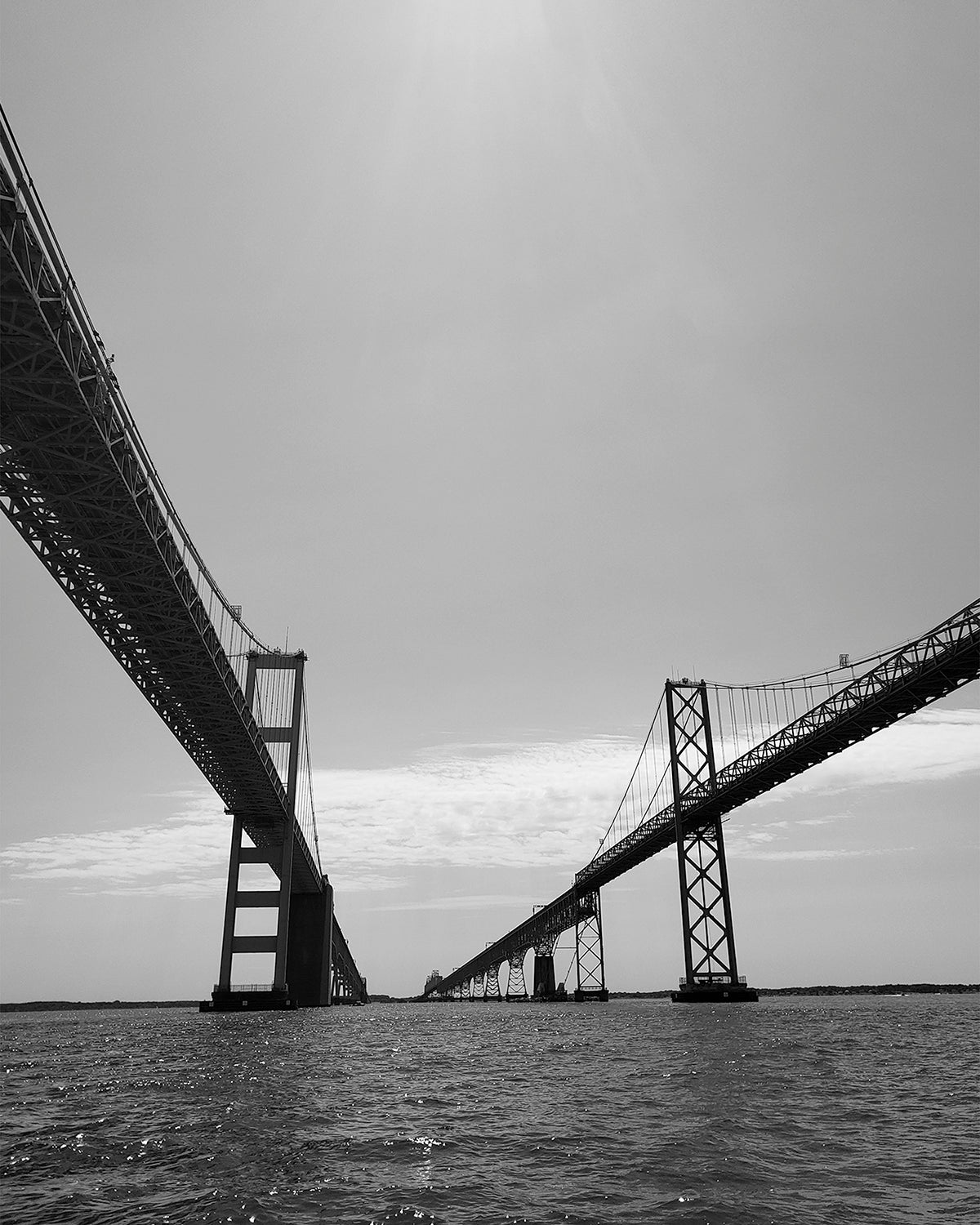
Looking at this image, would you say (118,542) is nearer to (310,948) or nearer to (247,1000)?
(247,1000)

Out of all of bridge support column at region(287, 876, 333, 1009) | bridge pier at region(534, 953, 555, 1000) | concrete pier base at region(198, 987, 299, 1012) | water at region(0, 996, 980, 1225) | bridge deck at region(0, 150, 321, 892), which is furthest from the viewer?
bridge pier at region(534, 953, 555, 1000)

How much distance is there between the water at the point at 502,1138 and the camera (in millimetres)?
7809

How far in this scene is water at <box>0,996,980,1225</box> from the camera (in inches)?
307

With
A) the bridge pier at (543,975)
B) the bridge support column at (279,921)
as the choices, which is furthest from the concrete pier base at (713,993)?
the bridge pier at (543,975)

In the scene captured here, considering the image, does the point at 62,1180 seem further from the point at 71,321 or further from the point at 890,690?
the point at 890,690

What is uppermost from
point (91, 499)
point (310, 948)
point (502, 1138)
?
point (91, 499)

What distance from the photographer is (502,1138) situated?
36.0 ft

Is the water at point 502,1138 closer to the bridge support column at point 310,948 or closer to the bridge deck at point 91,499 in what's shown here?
the bridge deck at point 91,499

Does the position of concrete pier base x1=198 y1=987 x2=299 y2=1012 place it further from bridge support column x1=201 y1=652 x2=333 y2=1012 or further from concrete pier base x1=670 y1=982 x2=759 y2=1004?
concrete pier base x1=670 y1=982 x2=759 y2=1004

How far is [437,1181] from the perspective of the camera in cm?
869

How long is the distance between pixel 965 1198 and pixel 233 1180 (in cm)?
690

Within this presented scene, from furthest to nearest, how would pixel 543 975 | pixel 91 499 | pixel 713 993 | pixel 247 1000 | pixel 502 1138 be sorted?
pixel 543 975
pixel 713 993
pixel 247 1000
pixel 91 499
pixel 502 1138

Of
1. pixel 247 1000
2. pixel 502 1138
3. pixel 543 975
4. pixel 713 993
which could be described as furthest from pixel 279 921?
pixel 543 975

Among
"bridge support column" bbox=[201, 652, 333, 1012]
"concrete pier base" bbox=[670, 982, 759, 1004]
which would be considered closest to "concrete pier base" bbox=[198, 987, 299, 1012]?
"bridge support column" bbox=[201, 652, 333, 1012]
